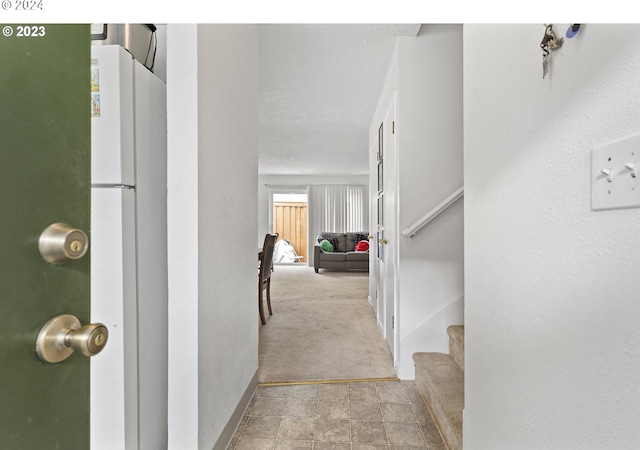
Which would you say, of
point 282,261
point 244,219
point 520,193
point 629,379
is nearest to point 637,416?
point 629,379

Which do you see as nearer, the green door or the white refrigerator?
the green door

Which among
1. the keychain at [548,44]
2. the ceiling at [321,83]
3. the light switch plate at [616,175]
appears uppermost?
the ceiling at [321,83]

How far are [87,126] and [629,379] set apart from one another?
1.04 metres

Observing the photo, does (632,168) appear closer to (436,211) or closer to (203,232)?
(203,232)

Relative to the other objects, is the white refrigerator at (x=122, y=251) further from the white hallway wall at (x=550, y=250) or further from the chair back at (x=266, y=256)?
the chair back at (x=266, y=256)

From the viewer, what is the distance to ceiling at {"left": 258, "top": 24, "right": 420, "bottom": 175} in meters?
2.19

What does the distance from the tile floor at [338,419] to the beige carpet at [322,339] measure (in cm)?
17

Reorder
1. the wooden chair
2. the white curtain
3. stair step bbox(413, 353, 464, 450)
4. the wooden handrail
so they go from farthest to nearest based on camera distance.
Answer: the white curtain
the wooden chair
the wooden handrail
stair step bbox(413, 353, 464, 450)

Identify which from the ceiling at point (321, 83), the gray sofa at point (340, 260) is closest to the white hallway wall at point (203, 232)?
the ceiling at point (321, 83)

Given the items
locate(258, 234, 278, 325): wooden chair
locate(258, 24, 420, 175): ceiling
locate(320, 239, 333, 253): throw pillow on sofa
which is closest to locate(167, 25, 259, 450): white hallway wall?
locate(258, 24, 420, 175): ceiling

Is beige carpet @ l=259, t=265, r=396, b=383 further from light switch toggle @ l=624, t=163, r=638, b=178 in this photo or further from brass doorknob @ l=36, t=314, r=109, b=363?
light switch toggle @ l=624, t=163, r=638, b=178

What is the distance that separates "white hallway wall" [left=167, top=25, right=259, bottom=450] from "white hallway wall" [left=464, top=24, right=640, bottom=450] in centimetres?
104

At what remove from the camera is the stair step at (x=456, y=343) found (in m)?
1.84
